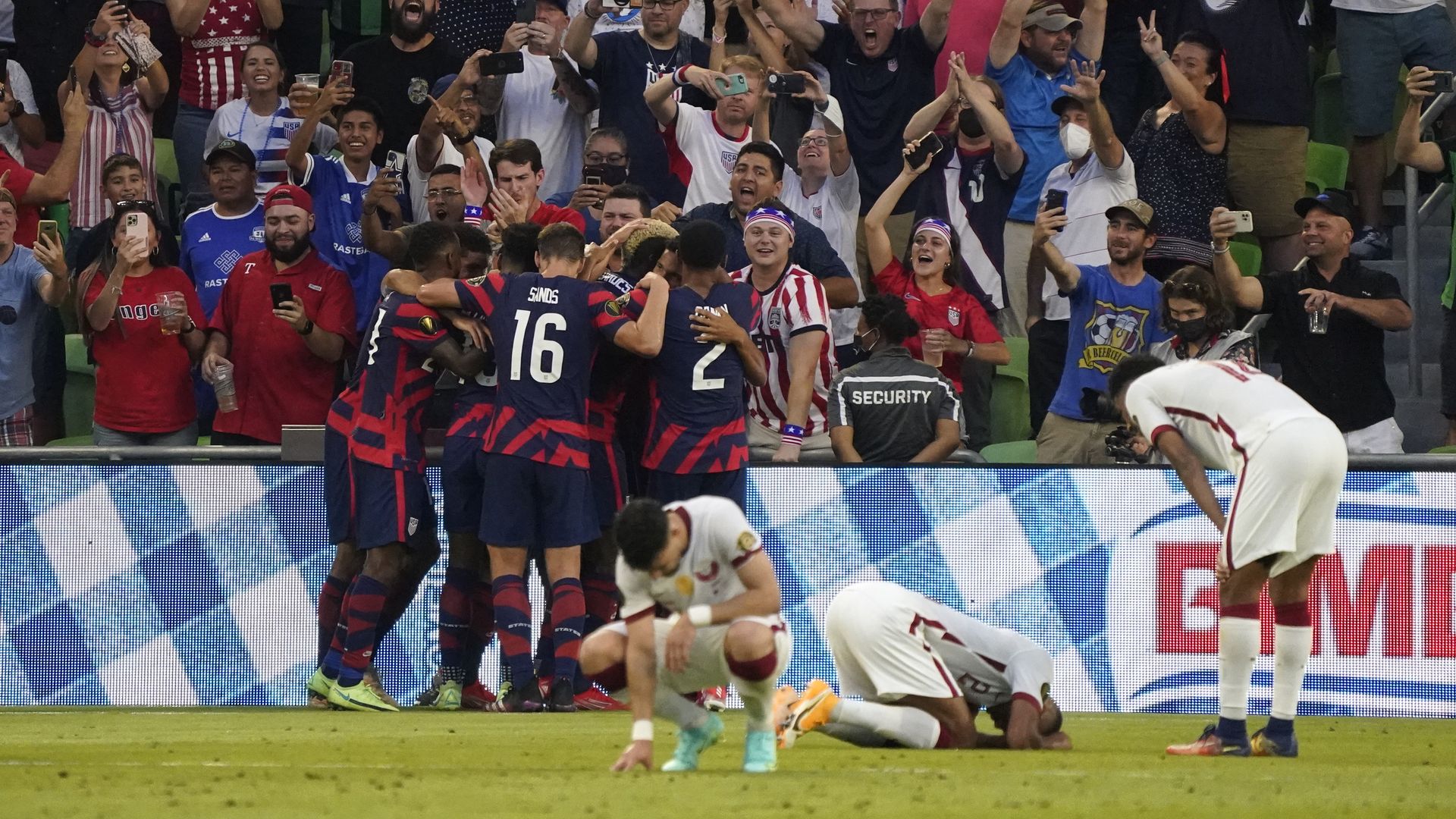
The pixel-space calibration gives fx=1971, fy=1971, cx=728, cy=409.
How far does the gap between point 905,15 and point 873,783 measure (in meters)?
8.64

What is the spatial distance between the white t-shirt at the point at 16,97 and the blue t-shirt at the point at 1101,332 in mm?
7638

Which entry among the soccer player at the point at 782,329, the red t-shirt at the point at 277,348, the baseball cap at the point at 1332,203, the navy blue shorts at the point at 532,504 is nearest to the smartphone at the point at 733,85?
the soccer player at the point at 782,329

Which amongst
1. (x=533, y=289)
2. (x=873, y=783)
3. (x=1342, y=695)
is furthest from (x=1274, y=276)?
(x=873, y=783)

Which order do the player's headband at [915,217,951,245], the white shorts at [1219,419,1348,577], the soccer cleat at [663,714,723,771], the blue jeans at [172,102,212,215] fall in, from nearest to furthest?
the soccer cleat at [663,714,723,771], the white shorts at [1219,419,1348,577], the player's headband at [915,217,951,245], the blue jeans at [172,102,212,215]

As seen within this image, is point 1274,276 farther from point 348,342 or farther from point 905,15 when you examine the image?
point 348,342

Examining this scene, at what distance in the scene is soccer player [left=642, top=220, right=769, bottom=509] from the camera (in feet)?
33.9

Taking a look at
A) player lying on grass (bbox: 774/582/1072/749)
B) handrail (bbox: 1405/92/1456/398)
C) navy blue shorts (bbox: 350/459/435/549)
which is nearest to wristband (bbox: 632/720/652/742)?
player lying on grass (bbox: 774/582/1072/749)

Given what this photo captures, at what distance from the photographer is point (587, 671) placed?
23.3 ft

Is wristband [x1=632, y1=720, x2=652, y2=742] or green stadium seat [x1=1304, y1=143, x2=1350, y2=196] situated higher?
green stadium seat [x1=1304, y1=143, x2=1350, y2=196]

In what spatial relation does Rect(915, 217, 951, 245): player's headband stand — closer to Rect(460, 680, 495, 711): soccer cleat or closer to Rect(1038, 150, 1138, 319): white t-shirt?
Rect(1038, 150, 1138, 319): white t-shirt

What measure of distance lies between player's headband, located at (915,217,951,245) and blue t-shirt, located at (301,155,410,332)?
11.6 feet

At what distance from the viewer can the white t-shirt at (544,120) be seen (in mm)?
13570

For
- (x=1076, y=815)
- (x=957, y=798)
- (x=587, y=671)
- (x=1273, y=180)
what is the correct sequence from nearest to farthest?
(x=1076, y=815)
(x=957, y=798)
(x=587, y=671)
(x=1273, y=180)

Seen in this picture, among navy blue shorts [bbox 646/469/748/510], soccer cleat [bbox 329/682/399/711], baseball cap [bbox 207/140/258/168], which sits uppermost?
baseball cap [bbox 207/140/258/168]
